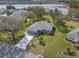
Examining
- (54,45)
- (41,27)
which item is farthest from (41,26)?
(54,45)

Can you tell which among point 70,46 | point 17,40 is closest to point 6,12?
point 17,40

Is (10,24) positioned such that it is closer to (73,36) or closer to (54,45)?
(54,45)

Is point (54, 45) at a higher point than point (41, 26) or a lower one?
lower

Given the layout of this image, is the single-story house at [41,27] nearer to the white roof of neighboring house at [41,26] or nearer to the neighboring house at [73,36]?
the white roof of neighboring house at [41,26]

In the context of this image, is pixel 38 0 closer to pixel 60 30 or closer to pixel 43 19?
pixel 43 19

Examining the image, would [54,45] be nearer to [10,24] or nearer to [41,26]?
[41,26]

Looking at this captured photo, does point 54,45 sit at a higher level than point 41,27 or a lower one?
lower

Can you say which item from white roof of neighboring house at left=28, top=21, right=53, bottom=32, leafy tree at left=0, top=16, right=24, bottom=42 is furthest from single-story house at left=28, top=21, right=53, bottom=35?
leafy tree at left=0, top=16, right=24, bottom=42

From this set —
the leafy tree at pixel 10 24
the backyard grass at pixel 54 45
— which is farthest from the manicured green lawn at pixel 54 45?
the leafy tree at pixel 10 24
